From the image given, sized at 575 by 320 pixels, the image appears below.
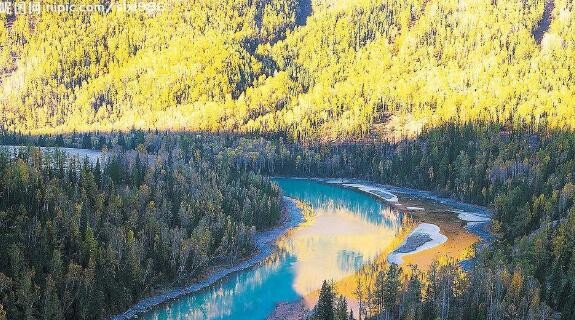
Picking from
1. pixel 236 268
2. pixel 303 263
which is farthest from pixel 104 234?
pixel 303 263

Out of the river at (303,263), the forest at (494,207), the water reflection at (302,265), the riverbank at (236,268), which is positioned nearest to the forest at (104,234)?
the riverbank at (236,268)

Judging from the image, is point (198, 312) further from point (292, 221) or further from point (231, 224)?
point (292, 221)

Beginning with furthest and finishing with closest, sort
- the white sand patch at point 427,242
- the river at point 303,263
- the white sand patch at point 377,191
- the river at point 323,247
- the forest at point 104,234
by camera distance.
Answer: the white sand patch at point 377,191 → the white sand patch at point 427,242 → the river at point 323,247 → the river at point 303,263 → the forest at point 104,234

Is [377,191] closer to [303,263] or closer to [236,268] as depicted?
[303,263]

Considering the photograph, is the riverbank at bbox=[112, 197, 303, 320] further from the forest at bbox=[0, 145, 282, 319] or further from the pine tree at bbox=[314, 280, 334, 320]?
the pine tree at bbox=[314, 280, 334, 320]


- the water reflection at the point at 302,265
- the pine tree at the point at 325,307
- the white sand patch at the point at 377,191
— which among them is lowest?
the water reflection at the point at 302,265

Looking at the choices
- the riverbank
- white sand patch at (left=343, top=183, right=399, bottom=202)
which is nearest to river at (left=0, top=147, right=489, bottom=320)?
the riverbank

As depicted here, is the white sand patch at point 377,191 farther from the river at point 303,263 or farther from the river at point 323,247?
the river at point 303,263

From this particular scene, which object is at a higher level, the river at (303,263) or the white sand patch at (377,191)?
the white sand patch at (377,191)
